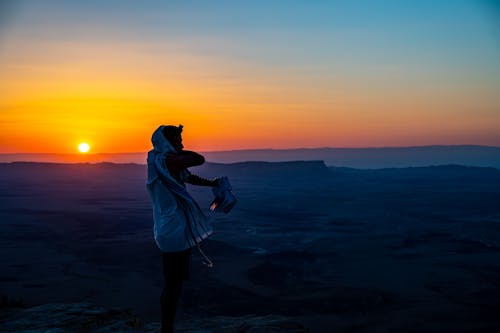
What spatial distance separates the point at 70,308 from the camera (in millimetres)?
6957

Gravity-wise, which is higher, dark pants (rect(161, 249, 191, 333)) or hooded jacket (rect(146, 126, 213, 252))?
hooded jacket (rect(146, 126, 213, 252))

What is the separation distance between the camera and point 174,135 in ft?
13.4

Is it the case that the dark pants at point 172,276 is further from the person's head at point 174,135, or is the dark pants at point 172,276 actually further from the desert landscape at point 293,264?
the desert landscape at point 293,264

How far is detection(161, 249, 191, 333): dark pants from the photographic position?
13.5ft

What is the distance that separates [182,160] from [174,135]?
0.98ft

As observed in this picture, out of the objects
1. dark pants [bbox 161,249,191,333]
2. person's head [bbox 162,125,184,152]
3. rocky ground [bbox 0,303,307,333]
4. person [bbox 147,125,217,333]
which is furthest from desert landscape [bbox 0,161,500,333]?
person's head [bbox 162,125,184,152]

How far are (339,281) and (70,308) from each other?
18454 mm

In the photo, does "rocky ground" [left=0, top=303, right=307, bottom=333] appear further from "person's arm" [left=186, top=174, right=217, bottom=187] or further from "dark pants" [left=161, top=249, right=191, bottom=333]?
"person's arm" [left=186, top=174, right=217, bottom=187]

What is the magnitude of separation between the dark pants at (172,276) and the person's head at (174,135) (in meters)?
0.89

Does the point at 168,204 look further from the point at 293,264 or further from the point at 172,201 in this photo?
the point at 293,264

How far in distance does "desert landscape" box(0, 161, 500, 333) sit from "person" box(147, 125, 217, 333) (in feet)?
42.1

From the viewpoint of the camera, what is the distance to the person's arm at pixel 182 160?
3.88 meters

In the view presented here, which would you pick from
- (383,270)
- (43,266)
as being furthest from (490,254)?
(43,266)

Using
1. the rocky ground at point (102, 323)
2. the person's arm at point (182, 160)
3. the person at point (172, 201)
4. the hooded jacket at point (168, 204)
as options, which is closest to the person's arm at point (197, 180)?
the person at point (172, 201)
